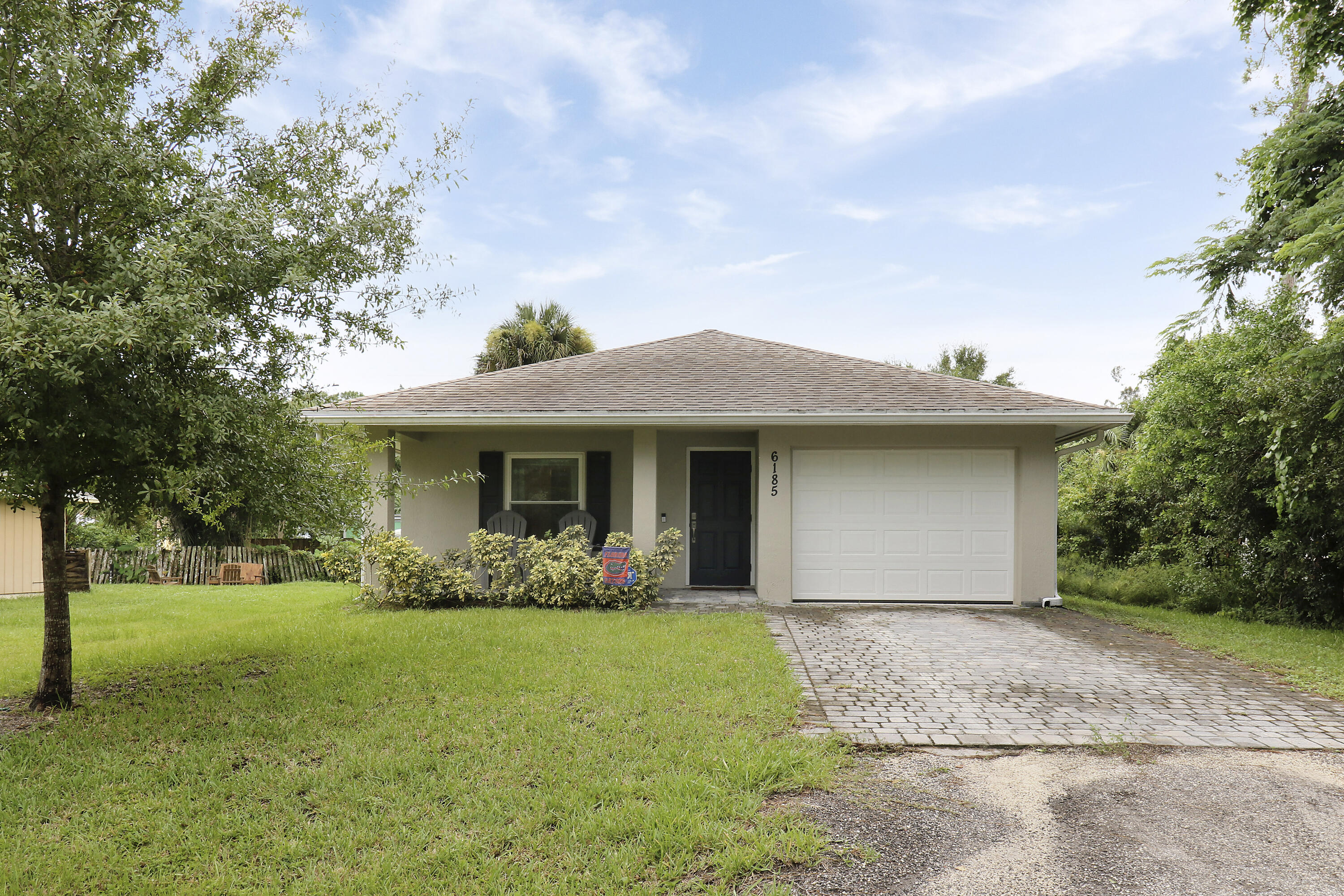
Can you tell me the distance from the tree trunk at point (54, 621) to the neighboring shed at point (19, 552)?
9556 mm

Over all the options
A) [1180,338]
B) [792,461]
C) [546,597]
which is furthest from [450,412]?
[1180,338]

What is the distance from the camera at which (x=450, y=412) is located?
9.12 meters

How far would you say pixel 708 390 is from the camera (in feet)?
32.7

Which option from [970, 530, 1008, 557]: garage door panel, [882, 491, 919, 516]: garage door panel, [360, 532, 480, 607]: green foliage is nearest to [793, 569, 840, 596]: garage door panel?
[882, 491, 919, 516]: garage door panel

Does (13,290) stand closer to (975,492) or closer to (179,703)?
(179,703)

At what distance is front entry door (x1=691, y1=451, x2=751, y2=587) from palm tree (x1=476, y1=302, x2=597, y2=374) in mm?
11218

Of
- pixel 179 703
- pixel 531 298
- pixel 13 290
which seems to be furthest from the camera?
pixel 531 298

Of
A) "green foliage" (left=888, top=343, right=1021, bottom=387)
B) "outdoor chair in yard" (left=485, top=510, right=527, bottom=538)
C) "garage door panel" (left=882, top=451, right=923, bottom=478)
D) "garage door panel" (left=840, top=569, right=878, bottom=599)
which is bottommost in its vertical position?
"garage door panel" (left=840, top=569, right=878, bottom=599)

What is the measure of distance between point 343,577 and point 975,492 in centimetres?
875

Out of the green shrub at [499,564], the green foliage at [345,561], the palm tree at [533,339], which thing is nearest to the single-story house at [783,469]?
the green foliage at [345,561]

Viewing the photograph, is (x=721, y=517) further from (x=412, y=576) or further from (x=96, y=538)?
(x=96, y=538)

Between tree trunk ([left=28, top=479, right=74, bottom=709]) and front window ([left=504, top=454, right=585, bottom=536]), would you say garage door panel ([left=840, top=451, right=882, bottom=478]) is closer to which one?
front window ([left=504, top=454, right=585, bottom=536])

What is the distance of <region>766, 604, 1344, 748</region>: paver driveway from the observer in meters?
4.32

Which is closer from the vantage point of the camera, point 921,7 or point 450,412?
point 450,412
